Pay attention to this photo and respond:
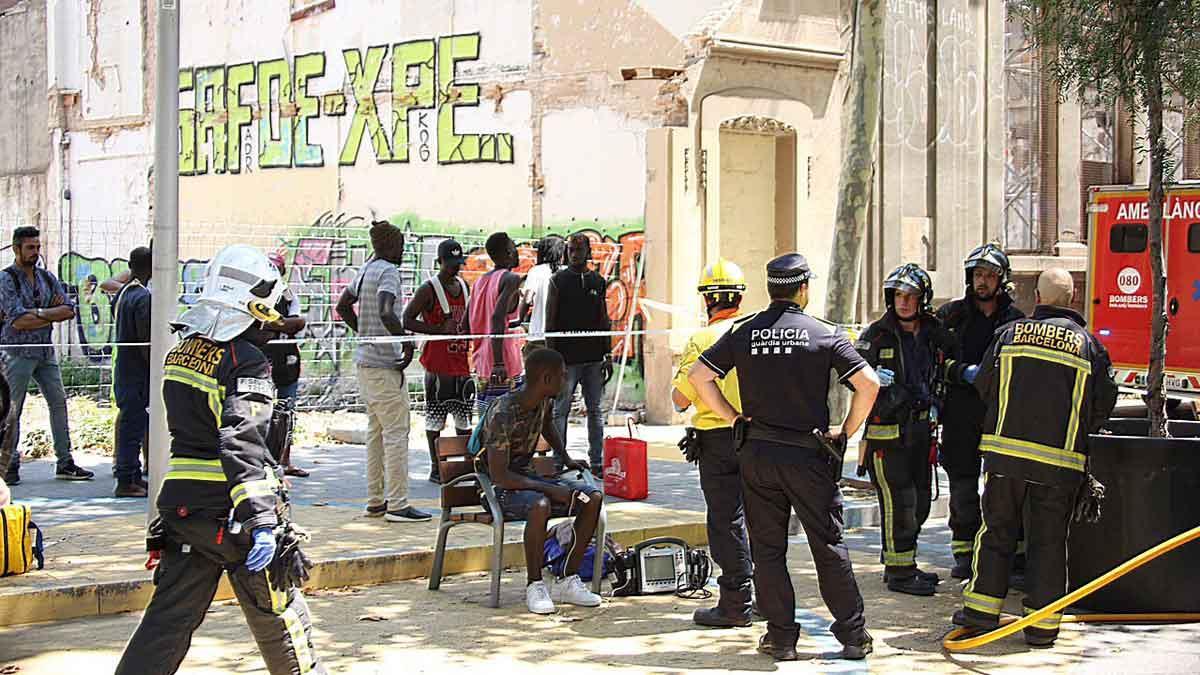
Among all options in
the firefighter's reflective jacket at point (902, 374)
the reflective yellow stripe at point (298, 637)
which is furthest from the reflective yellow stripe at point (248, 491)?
the firefighter's reflective jacket at point (902, 374)

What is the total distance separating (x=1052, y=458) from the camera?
7051mm

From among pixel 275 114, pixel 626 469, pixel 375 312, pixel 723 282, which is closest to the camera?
pixel 723 282

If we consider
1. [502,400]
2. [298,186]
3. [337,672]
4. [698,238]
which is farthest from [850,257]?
[298,186]

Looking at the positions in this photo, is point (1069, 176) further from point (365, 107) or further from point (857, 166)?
point (857, 166)

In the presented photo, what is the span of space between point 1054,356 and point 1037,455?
496 millimetres

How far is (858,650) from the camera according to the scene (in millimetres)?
6797

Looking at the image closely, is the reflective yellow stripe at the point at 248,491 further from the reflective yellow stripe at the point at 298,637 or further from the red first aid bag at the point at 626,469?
the red first aid bag at the point at 626,469

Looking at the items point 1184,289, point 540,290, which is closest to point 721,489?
point 540,290

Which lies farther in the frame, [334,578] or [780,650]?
[334,578]

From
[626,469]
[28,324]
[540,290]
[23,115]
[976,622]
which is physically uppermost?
[23,115]

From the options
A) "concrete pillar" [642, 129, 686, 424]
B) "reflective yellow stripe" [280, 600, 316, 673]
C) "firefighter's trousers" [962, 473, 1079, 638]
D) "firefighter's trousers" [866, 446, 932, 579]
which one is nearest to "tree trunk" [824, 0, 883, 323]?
"concrete pillar" [642, 129, 686, 424]

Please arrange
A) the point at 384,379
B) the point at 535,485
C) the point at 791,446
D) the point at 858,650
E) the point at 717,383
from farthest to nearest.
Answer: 1. the point at 384,379
2. the point at 535,485
3. the point at 717,383
4. the point at 858,650
5. the point at 791,446

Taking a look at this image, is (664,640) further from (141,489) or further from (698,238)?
(698,238)

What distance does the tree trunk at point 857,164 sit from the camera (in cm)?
1253
